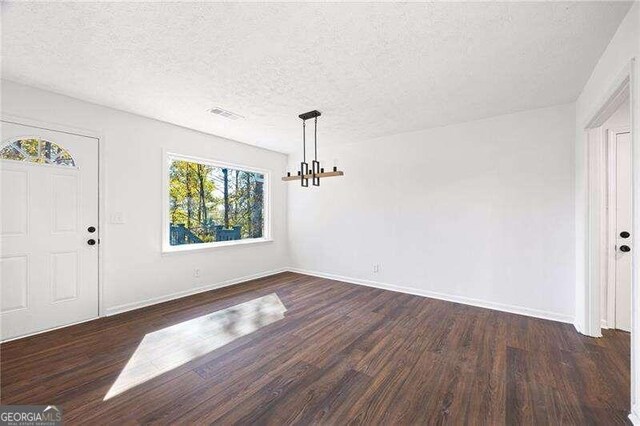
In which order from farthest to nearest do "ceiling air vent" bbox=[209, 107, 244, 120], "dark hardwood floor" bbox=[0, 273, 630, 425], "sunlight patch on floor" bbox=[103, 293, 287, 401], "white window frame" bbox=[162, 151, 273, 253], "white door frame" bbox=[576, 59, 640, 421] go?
1. "white window frame" bbox=[162, 151, 273, 253]
2. "ceiling air vent" bbox=[209, 107, 244, 120]
3. "white door frame" bbox=[576, 59, 640, 421]
4. "sunlight patch on floor" bbox=[103, 293, 287, 401]
5. "dark hardwood floor" bbox=[0, 273, 630, 425]

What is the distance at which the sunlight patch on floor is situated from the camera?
2233 mm

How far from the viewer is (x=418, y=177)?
4.38m

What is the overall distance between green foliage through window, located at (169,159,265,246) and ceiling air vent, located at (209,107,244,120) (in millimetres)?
1305

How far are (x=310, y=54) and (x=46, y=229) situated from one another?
3.50 metres

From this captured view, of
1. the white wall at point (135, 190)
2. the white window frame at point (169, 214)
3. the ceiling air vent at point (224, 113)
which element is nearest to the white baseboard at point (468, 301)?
the white window frame at point (169, 214)

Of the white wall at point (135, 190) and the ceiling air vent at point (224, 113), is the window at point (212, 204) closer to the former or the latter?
the white wall at point (135, 190)

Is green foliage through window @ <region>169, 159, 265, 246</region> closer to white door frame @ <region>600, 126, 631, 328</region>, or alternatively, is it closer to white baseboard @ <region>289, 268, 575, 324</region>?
white baseboard @ <region>289, 268, 575, 324</region>

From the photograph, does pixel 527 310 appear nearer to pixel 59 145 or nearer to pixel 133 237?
pixel 133 237

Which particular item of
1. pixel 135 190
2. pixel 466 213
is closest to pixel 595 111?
pixel 466 213

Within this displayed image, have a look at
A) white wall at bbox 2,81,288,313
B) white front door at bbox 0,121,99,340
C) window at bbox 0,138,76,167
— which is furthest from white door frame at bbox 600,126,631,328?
window at bbox 0,138,76,167

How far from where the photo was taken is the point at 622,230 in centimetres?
303

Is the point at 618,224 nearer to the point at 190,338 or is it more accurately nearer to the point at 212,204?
the point at 190,338

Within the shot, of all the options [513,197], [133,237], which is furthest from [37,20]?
[513,197]

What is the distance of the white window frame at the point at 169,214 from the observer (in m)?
4.05
